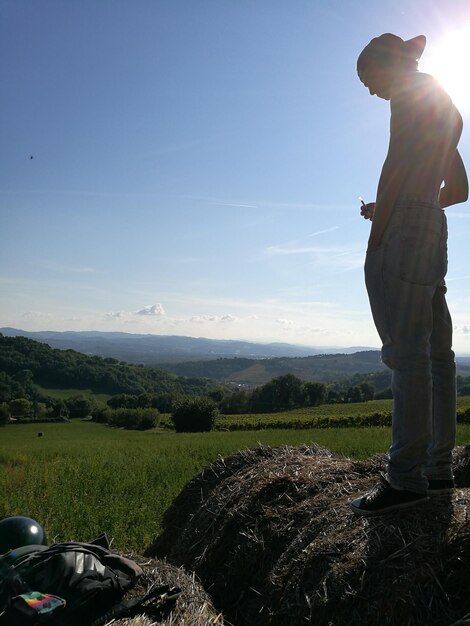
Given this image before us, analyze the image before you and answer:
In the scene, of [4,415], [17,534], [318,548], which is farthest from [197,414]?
[318,548]

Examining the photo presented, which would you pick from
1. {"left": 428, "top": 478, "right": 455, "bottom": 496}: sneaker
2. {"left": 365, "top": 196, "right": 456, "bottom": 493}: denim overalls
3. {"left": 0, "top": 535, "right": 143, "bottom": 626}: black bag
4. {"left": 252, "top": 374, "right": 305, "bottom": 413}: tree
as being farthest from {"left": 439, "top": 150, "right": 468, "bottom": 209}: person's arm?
{"left": 252, "top": 374, "right": 305, "bottom": 413}: tree

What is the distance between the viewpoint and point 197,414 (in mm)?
50469

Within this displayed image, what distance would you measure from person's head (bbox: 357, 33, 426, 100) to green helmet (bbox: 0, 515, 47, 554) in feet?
11.2

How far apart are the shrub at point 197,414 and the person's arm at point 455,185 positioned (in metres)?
48.3

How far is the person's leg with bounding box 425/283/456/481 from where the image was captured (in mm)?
2730

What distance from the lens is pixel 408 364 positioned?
2.45 m

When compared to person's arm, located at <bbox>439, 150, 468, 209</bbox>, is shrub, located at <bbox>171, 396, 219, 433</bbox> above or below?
below

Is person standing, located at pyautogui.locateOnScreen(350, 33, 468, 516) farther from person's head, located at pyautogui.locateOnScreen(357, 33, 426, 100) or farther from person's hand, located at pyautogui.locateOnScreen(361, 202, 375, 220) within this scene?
person's hand, located at pyautogui.locateOnScreen(361, 202, 375, 220)

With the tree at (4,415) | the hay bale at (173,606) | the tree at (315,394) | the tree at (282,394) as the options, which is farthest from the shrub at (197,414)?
the hay bale at (173,606)

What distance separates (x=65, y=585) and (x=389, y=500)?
1425 millimetres

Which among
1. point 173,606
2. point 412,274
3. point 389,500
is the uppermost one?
point 412,274

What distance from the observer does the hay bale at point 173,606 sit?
214 centimetres

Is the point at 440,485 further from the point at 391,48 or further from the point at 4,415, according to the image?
the point at 4,415

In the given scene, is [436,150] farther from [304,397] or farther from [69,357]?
[69,357]
